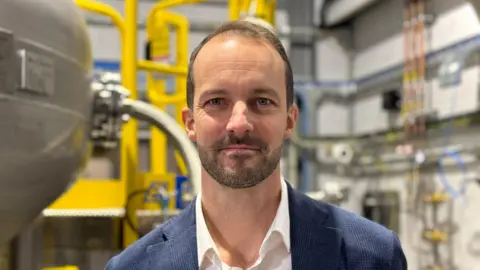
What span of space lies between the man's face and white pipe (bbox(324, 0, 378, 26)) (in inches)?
148

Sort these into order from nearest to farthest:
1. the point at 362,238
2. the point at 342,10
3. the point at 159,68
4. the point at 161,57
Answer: the point at 362,238
the point at 159,68
the point at 161,57
the point at 342,10

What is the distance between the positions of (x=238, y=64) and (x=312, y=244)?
0.31m

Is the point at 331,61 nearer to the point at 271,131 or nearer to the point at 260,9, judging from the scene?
the point at 260,9

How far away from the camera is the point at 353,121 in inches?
192

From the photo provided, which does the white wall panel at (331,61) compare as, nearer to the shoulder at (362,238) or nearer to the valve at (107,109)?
the valve at (107,109)

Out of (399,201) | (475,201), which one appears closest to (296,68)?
(399,201)

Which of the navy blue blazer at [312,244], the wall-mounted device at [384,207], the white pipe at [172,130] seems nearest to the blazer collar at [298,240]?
the navy blue blazer at [312,244]

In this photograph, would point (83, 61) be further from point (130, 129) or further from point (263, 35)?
point (130, 129)

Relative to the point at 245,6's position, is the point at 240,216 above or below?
below

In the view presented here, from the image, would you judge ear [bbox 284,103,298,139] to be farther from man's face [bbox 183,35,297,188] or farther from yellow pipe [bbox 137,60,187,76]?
yellow pipe [bbox 137,60,187,76]

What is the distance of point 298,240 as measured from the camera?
85 cm

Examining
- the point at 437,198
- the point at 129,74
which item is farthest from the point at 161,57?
the point at 437,198

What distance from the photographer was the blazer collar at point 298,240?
33.0 inches

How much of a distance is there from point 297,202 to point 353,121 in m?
4.08
